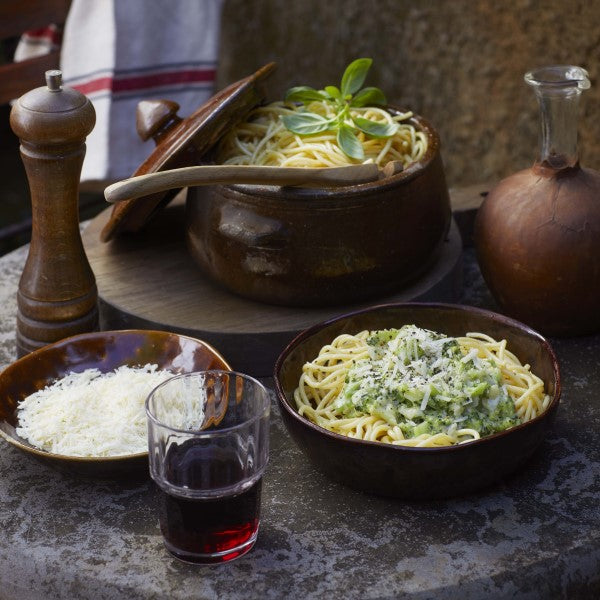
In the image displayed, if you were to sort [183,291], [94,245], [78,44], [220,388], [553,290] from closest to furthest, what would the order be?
[220,388], [553,290], [183,291], [94,245], [78,44]

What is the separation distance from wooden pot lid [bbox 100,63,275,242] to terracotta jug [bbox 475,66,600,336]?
1.69 ft

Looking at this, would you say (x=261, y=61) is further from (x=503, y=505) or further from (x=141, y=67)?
(x=503, y=505)

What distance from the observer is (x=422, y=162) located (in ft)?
6.24

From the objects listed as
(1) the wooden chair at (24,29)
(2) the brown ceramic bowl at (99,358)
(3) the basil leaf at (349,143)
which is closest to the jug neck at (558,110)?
(3) the basil leaf at (349,143)

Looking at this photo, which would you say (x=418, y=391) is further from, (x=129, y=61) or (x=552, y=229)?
(x=129, y=61)

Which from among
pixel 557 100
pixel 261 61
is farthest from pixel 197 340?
pixel 261 61

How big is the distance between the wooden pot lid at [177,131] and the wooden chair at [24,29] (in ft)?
→ 3.05

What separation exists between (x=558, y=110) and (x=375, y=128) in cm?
35

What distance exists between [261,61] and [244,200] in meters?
2.22

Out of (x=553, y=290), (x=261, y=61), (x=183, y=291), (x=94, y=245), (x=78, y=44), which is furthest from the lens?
(x=261, y=61)

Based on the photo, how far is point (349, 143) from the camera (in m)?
1.92

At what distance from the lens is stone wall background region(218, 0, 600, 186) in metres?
3.08

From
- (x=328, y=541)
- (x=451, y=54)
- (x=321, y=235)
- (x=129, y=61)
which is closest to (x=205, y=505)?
(x=328, y=541)

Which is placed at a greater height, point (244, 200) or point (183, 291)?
point (244, 200)
